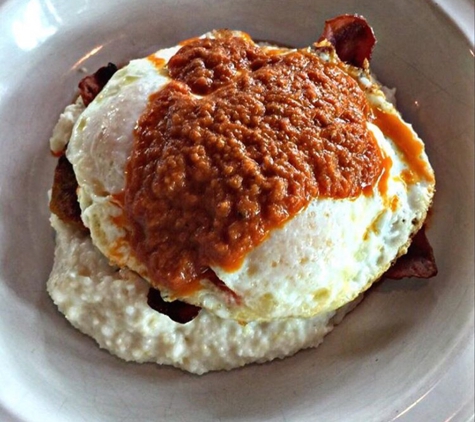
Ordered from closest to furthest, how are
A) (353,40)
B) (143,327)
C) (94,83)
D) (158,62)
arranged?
(143,327)
(158,62)
(353,40)
(94,83)

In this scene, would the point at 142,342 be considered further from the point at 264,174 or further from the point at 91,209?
the point at 264,174

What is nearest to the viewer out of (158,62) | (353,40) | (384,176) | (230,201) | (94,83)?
(230,201)

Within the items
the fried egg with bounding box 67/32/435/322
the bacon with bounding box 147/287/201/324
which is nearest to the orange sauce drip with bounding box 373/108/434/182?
the fried egg with bounding box 67/32/435/322

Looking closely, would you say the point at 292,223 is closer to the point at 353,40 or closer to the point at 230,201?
the point at 230,201

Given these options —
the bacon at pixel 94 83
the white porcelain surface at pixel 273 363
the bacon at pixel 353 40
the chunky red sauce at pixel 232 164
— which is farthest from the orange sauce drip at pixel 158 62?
the bacon at pixel 353 40

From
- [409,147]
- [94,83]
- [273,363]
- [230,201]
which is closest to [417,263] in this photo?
[409,147]

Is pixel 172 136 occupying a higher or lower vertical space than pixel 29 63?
higher

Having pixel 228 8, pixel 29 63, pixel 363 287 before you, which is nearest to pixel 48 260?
pixel 29 63
